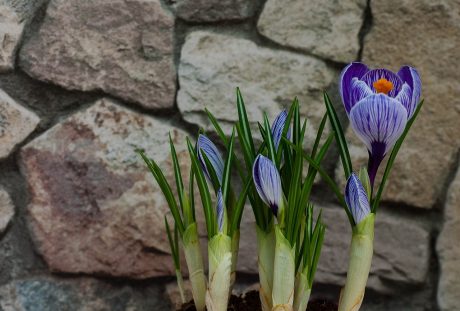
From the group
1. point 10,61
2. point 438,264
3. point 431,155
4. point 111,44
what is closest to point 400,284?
point 438,264

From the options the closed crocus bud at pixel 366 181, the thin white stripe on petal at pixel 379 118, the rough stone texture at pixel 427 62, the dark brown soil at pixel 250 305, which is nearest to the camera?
the thin white stripe on petal at pixel 379 118

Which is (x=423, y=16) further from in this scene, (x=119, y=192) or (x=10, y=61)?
(x=10, y=61)

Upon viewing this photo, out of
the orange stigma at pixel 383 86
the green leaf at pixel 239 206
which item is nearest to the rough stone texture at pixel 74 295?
the green leaf at pixel 239 206

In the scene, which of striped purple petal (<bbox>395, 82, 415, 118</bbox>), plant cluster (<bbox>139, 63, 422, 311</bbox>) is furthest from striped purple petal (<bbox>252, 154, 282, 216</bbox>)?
striped purple petal (<bbox>395, 82, 415, 118</bbox>)

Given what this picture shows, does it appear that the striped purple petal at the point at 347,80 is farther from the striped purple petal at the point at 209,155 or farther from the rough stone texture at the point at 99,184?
the rough stone texture at the point at 99,184

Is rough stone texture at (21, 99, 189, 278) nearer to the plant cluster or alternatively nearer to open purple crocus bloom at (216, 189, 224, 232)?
the plant cluster

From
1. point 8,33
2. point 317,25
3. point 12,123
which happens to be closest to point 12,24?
point 8,33
